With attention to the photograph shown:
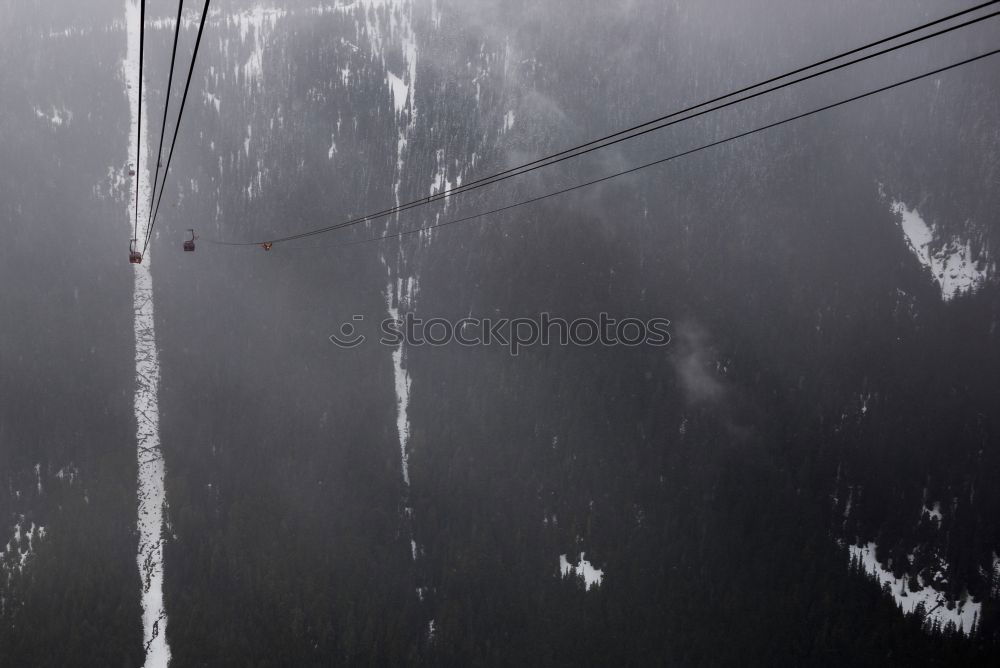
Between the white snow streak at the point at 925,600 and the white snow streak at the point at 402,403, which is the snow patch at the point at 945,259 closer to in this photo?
the white snow streak at the point at 925,600

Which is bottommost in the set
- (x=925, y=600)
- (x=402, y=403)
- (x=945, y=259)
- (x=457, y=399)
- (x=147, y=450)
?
(x=925, y=600)

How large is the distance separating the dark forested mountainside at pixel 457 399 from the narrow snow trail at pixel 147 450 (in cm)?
186

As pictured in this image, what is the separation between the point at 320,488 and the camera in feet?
410

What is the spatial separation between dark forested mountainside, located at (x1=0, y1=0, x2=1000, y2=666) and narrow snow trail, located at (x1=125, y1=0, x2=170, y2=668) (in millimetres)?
1859

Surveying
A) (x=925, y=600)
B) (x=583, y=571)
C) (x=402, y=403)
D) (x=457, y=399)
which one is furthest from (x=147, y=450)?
(x=925, y=600)

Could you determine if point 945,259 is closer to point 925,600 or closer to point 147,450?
point 925,600

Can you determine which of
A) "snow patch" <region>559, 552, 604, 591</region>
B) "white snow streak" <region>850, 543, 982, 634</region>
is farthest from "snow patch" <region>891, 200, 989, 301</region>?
"snow patch" <region>559, 552, 604, 591</region>

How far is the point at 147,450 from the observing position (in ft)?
388

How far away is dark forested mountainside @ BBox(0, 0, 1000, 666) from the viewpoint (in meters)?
107

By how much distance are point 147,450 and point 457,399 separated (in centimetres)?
5878

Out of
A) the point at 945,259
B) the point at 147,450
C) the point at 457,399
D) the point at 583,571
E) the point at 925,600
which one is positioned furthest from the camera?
the point at 945,259

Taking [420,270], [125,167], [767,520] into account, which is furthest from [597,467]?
[125,167]

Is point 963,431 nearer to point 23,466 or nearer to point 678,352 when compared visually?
point 678,352

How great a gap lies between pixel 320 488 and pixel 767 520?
89937 mm
